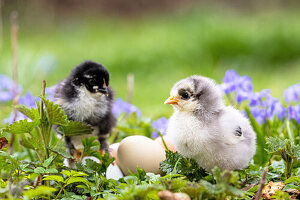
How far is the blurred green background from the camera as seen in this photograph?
20.8ft

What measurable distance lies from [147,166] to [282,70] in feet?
18.0

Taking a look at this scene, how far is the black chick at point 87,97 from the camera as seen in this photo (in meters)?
2.40

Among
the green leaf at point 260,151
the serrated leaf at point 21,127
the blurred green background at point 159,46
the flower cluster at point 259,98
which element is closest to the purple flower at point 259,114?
the flower cluster at point 259,98

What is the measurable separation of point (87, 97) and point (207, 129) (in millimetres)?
700

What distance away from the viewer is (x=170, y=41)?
25.6 ft

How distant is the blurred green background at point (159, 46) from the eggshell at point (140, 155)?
84.9 inches

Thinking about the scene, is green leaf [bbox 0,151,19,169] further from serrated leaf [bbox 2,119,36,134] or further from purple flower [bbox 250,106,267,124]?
purple flower [bbox 250,106,267,124]

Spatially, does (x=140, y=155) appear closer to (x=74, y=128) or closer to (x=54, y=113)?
(x=74, y=128)

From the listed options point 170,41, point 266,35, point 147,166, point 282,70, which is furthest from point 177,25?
point 147,166

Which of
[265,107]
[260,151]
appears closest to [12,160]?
[260,151]

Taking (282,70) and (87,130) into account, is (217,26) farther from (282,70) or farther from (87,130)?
(87,130)

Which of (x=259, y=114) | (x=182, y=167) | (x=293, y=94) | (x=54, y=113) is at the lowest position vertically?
(x=182, y=167)

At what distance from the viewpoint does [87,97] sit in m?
2.44

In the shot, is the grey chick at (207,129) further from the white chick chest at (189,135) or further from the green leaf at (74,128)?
the green leaf at (74,128)
